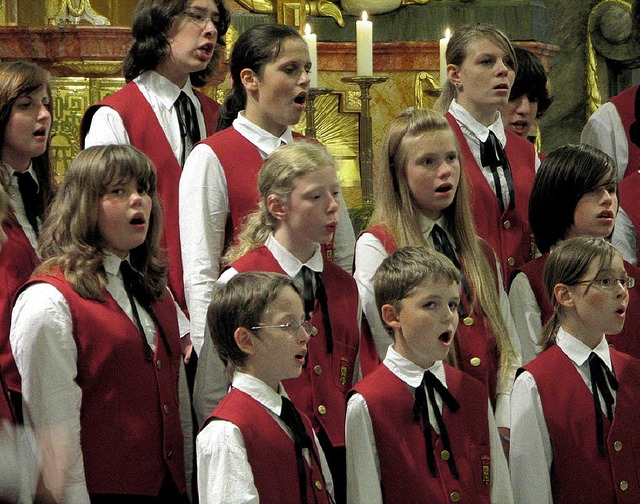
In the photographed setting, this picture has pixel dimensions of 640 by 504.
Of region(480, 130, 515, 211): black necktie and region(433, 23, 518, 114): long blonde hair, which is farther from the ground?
region(433, 23, 518, 114): long blonde hair

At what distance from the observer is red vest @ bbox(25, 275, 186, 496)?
10.6ft

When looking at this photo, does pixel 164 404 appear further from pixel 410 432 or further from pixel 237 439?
pixel 410 432

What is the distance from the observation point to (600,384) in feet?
11.7

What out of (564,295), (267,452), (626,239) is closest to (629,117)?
(626,239)

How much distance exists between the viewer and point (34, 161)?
3.88 metres

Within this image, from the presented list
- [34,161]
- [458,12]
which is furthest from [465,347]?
[458,12]

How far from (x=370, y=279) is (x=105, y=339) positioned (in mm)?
760

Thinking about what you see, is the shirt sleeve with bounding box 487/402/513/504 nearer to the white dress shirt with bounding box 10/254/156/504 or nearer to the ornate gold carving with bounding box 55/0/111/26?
the white dress shirt with bounding box 10/254/156/504

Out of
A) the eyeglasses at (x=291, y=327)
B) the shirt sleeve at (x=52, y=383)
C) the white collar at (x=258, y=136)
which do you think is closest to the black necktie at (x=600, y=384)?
the eyeglasses at (x=291, y=327)

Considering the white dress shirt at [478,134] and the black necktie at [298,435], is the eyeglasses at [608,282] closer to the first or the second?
the white dress shirt at [478,134]

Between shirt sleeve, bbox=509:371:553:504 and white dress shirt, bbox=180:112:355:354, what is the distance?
2.19 feet

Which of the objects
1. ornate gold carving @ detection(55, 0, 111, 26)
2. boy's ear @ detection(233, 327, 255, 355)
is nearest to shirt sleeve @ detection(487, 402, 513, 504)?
boy's ear @ detection(233, 327, 255, 355)

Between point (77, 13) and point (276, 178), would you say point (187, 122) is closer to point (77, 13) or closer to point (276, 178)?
point (276, 178)

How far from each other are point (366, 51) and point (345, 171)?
1298 mm
